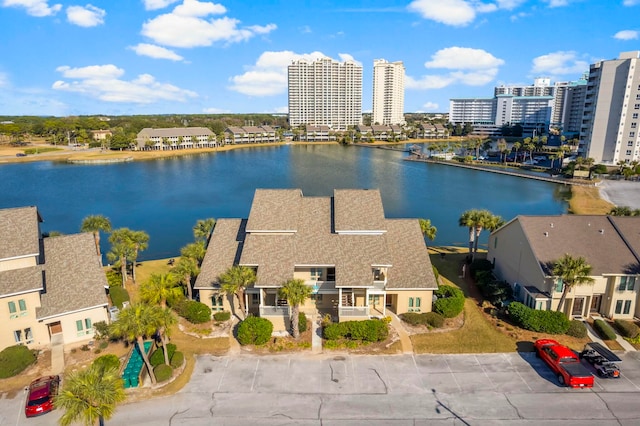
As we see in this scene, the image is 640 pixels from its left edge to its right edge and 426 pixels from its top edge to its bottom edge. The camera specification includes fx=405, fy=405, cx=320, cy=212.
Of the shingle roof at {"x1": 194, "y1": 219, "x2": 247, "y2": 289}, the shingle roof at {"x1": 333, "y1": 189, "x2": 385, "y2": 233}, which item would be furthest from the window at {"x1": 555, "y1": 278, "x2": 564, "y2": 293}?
the shingle roof at {"x1": 194, "y1": 219, "x2": 247, "y2": 289}

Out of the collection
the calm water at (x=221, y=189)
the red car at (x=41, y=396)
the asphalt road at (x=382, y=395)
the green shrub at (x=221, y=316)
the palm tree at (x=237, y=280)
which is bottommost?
the calm water at (x=221, y=189)

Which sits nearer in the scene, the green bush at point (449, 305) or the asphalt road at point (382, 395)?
the asphalt road at point (382, 395)

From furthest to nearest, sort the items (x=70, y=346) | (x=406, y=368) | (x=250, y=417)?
1. (x=70, y=346)
2. (x=406, y=368)
3. (x=250, y=417)

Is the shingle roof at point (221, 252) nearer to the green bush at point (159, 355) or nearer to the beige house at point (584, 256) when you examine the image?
the green bush at point (159, 355)

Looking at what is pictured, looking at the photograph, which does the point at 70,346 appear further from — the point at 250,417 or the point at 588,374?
the point at 588,374

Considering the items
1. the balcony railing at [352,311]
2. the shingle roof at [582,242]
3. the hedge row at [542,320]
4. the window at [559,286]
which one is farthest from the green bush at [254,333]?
the window at [559,286]

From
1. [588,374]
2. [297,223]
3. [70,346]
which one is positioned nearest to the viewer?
[588,374]

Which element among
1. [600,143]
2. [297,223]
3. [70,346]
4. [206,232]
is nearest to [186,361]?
[70,346]
